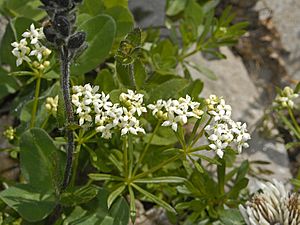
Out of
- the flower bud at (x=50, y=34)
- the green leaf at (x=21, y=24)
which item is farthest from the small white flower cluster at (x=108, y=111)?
the green leaf at (x=21, y=24)

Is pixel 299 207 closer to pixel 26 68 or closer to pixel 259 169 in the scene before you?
pixel 259 169

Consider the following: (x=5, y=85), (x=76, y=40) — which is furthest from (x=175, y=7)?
(x=76, y=40)

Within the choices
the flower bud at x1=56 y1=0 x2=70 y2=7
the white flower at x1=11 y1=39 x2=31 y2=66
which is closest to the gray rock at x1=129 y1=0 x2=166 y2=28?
the white flower at x1=11 y1=39 x2=31 y2=66

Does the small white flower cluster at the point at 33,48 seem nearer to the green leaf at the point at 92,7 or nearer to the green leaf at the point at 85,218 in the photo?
the green leaf at the point at 92,7

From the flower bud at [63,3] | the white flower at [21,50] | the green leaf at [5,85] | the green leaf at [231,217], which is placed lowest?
the green leaf at [231,217]

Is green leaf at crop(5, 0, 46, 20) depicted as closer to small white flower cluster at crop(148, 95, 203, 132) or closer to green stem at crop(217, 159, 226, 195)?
small white flower cluster at crop(148, 95, 203, 132)

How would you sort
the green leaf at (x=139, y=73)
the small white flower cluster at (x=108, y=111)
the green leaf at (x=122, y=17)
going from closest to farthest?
1. the small white flower cluster at (x=108, y=111)
2. the green leaf at (x=139, y=73)
3. the green leaf at (x=122, y=17)

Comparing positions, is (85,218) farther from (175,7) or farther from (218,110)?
(175,7)
